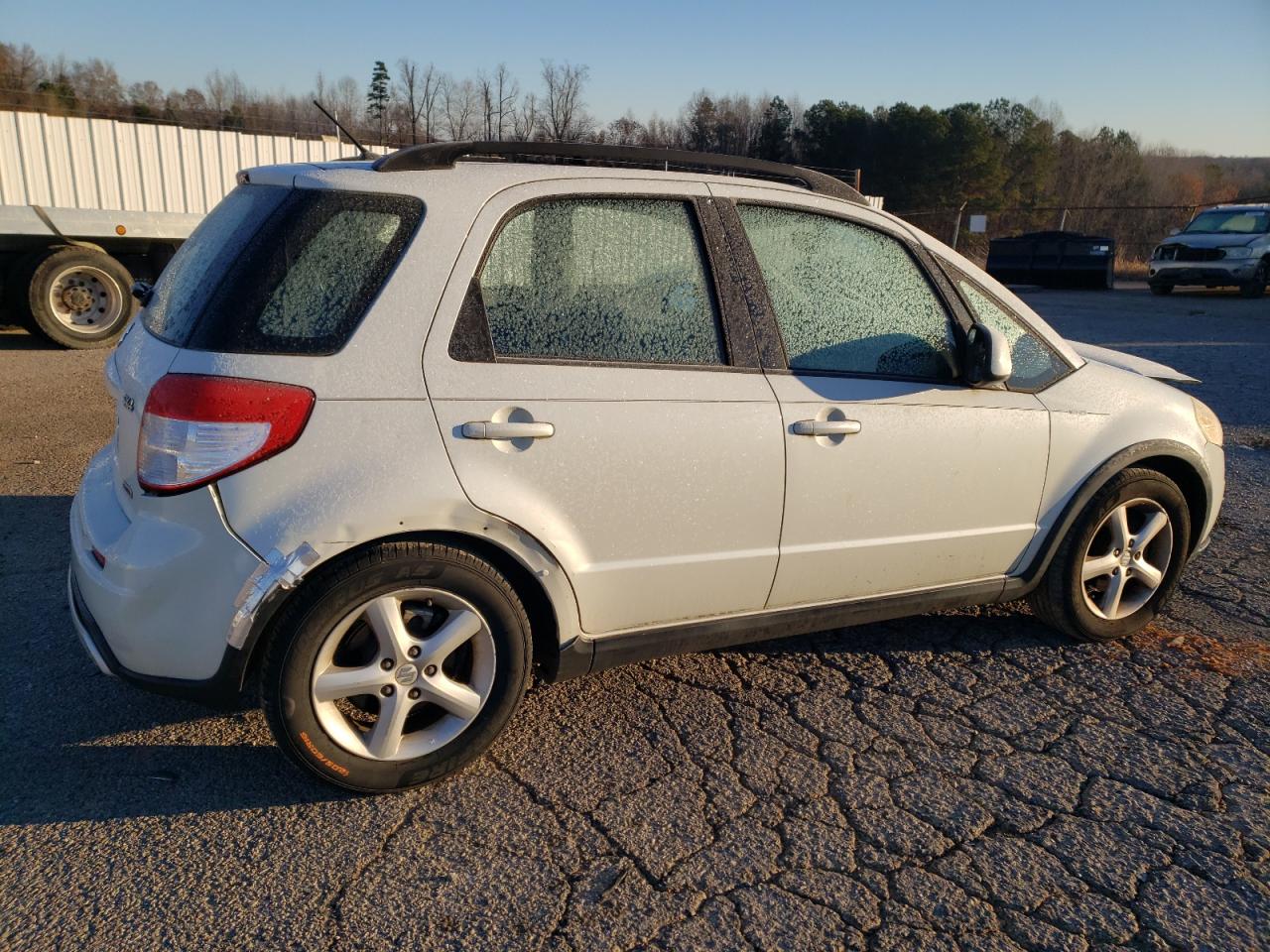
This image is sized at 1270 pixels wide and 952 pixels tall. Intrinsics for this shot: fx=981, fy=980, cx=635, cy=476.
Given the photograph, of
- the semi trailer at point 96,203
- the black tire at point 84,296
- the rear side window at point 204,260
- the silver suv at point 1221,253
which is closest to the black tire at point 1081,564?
the rear side window at point 204,260

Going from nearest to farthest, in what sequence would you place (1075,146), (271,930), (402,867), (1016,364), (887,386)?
(271,930) < (402,867) < (887,386) < (1016,364) < (1075,146)

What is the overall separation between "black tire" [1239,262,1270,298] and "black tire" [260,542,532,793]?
76.9 feet

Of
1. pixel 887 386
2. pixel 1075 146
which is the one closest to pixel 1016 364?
pixel 887 386

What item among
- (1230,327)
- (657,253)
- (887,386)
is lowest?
(1230,327)

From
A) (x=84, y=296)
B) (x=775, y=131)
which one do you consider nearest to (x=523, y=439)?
(x=84, y=296)

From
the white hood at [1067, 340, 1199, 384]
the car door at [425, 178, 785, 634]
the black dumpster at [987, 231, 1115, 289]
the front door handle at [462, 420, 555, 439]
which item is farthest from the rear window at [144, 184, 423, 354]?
the black dumpster at [987, 231, 1115, 289]

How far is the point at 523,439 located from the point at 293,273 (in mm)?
753

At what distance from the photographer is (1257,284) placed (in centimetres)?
2138

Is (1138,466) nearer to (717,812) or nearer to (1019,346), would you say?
(1019,346)

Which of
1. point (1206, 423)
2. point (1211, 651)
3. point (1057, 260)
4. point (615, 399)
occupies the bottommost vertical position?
point (1211, 651)

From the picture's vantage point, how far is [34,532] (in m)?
4.78

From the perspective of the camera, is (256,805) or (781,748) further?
(781,748)

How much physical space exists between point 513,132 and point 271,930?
16.7 m

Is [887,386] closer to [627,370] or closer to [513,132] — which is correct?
Answer: [627,370]
